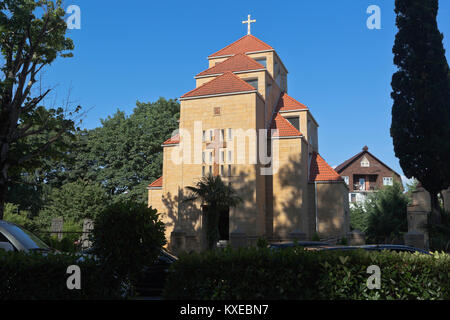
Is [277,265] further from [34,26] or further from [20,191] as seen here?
[20,191]

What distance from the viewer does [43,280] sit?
7.02 metres

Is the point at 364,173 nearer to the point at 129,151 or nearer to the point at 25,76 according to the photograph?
the point at 129,151

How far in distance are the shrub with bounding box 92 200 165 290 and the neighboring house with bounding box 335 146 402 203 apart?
6319 centimetres

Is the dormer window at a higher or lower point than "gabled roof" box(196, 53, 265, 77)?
lower

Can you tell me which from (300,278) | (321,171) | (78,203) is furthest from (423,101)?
(78,203)

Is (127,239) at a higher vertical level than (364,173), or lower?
lower

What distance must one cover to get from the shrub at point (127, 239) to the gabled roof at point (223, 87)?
2104 cm

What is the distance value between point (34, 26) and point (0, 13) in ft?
4.88

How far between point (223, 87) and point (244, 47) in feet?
34.6

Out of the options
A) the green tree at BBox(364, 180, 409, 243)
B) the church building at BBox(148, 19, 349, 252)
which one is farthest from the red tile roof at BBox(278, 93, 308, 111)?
the green tree at BBox(364, 180, 409, 243)

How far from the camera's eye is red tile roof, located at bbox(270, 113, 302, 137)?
30.4m

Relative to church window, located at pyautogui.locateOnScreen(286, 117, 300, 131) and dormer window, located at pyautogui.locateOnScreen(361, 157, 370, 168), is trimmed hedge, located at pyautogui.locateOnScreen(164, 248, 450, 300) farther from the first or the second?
Result: dormer window, located at pyautogui.locateOnScreen(361, 157, 370, 168)

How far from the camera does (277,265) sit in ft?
22.2
